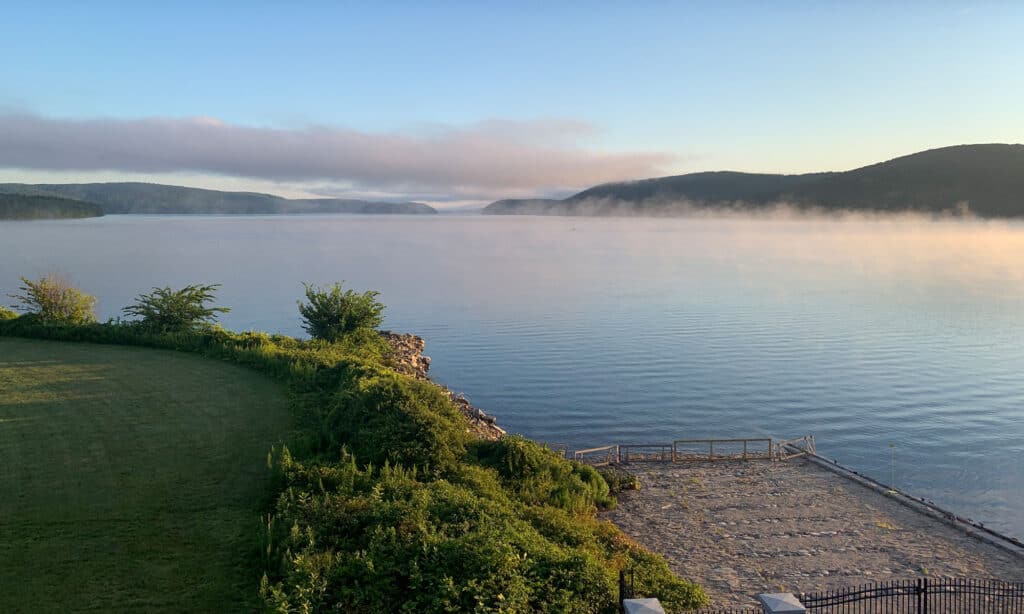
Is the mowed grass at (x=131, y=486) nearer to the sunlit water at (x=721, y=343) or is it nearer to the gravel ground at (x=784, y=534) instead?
the gravel ground at (x=784, y=534)

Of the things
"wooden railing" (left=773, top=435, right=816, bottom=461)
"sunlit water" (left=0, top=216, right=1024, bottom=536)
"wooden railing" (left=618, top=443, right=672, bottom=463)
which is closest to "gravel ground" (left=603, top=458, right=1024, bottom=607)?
"wooden railing" (left=618, top=443, right=672, bottom=463)

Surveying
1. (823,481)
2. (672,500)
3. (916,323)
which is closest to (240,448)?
(672,500)

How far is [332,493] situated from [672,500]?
491 inches

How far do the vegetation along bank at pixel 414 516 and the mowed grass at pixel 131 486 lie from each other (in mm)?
430

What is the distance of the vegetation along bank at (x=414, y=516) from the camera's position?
34.8ft

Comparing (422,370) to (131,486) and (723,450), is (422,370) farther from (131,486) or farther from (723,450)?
(131,486)

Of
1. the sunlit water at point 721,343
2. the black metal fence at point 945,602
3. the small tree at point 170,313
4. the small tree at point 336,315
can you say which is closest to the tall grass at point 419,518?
the black metal fence at point 945,602

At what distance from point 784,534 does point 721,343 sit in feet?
111

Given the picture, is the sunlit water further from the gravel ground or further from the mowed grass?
the mowed grass

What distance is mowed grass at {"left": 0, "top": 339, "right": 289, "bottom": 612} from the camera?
11531 mm

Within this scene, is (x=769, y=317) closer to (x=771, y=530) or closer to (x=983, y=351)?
(x=983, y=351)

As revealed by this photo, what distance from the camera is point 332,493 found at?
49.0 ft

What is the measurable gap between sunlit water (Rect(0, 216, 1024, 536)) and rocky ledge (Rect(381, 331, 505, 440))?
5.02 feet

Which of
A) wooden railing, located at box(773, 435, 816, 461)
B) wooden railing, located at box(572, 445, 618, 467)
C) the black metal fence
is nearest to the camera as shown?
the black metal fence
